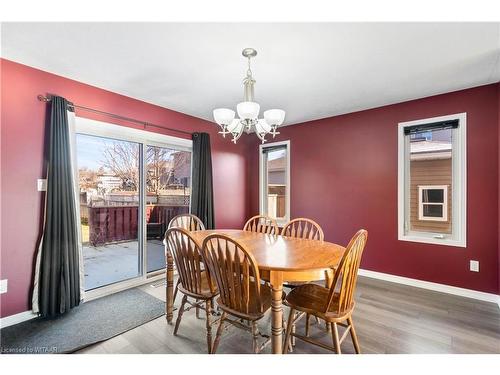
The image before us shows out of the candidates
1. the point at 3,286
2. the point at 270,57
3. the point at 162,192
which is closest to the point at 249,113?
the point at 270,57

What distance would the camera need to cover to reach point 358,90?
291 centimetres

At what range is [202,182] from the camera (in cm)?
379

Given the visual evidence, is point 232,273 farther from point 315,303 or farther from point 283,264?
point 315,303

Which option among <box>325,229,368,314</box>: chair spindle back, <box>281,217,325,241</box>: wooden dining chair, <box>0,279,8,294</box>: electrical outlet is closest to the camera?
<box>325,229,368,314</box>: chair spindle back

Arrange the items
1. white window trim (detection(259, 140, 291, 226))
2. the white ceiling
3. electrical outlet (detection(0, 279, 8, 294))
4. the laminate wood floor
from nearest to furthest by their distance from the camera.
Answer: the white ceiling < the laminate wood floor < electrical outlet (detection(0, 279, 8, 294)) < white window trim (detection(259, 140, 291, 226))

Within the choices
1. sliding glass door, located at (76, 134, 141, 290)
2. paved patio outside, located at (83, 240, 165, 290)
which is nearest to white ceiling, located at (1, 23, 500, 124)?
sliding glass door, located at (76, 134, 141, 290)

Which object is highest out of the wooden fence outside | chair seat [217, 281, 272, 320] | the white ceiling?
the white ceiling

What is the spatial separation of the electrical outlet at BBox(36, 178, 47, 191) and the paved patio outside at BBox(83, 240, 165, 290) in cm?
96

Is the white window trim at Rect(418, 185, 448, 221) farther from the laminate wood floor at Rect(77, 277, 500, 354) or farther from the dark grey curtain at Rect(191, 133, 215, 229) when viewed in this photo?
the dark grey curtain at Rect(191, 133, 215, 229)

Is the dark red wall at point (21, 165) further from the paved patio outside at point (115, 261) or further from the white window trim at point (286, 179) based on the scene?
the white window trim at point (286, 179)

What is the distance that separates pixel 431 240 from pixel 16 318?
4.52 meters

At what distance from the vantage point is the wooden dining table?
1530mm

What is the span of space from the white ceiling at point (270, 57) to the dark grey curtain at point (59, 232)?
0.60 metres

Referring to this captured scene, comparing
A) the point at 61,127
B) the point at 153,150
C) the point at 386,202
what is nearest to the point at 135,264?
the point at 153,150
